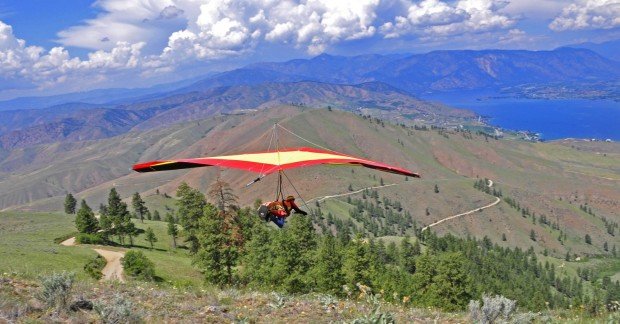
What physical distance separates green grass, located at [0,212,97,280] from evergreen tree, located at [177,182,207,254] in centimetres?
1574

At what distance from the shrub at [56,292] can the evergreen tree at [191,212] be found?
56.3 meters

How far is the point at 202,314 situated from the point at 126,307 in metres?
2.43


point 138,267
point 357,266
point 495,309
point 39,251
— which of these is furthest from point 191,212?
point 495,309

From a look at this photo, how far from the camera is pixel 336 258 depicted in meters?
49.3

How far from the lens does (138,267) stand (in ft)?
158

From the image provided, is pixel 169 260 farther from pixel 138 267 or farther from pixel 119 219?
pixel 138 267

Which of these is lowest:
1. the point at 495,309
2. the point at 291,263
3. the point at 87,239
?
the point at 291,263

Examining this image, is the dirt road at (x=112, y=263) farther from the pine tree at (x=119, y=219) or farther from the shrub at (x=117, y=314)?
the shrub at (x=117, y=314)

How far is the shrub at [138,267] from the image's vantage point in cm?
4703

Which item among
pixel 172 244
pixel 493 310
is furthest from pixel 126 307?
pixel 172 244

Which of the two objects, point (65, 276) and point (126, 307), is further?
point (65, 276)

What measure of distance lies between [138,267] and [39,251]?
40.4ft

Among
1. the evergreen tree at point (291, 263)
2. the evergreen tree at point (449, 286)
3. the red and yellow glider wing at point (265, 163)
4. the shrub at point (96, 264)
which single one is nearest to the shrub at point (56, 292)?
the red and yellow glider wing at point (265, 163)

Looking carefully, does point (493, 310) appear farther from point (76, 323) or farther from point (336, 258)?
point (336, 258)
